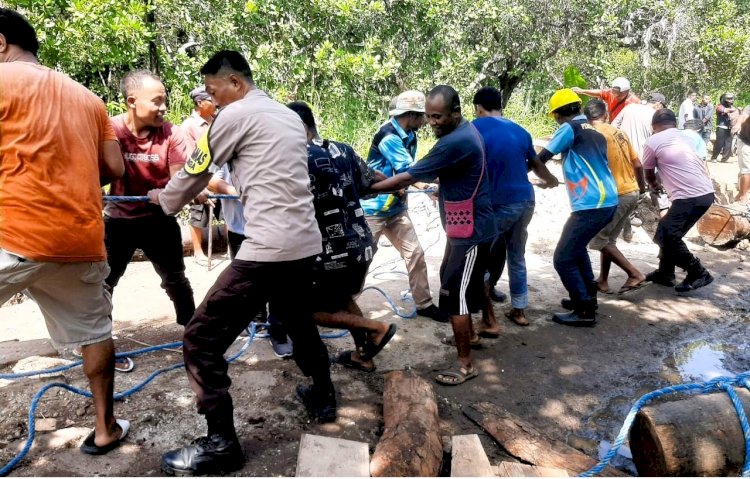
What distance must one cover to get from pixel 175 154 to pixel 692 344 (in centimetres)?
434

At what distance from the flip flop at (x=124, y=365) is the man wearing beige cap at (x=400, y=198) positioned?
2179mm

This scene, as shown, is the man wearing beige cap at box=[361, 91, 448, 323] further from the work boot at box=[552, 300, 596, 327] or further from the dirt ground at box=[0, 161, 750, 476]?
the work boot at box=[552, 300, 596, 327]

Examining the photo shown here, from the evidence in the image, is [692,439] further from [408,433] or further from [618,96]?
[618,96]

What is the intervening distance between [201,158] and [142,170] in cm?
128

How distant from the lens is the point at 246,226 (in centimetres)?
263

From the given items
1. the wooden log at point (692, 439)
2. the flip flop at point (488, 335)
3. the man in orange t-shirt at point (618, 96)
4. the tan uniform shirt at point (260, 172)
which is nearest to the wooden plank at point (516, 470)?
the wooden log at point (692, 439)

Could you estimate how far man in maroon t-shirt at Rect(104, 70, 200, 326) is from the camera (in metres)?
3.48

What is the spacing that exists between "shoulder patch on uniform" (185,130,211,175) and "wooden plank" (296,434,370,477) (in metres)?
1.36

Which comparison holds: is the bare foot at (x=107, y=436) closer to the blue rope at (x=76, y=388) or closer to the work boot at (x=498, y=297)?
the blue rope at (x=76, y=388)

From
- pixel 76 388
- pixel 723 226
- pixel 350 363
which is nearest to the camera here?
pixel 76 388

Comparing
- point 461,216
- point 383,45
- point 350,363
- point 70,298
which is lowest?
point 350,363

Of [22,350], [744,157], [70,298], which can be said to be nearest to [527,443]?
[70,298]

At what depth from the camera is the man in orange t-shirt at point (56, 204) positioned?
233 cm

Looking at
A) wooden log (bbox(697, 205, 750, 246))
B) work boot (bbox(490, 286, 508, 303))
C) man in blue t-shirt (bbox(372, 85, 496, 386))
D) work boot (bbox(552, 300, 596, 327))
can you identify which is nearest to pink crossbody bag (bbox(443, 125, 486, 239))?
man in blue t-shirt (bbox(372, 85, 496, 386))
